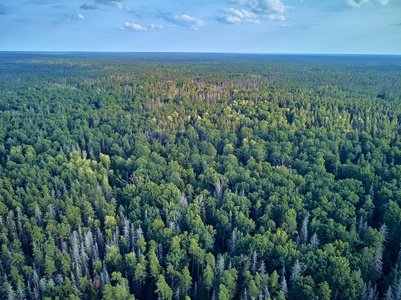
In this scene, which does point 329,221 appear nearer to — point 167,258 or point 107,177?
point 167,258

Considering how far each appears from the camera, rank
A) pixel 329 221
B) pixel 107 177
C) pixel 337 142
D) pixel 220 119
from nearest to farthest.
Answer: pixel 329 221 → pixel 107 177 → pixel 337 142 → pixel 220 119

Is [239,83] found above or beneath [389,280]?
above

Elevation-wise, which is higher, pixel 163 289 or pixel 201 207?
pixel 201 207

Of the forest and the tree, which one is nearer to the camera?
the tree

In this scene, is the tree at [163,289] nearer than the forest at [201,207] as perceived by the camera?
Yes

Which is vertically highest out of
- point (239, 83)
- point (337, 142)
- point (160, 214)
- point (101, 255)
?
point (239, 83)

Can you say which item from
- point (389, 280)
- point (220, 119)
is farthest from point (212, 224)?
point (220, 119)

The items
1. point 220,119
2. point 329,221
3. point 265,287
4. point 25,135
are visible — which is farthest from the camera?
point 220,119

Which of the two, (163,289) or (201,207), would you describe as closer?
(163,289)
